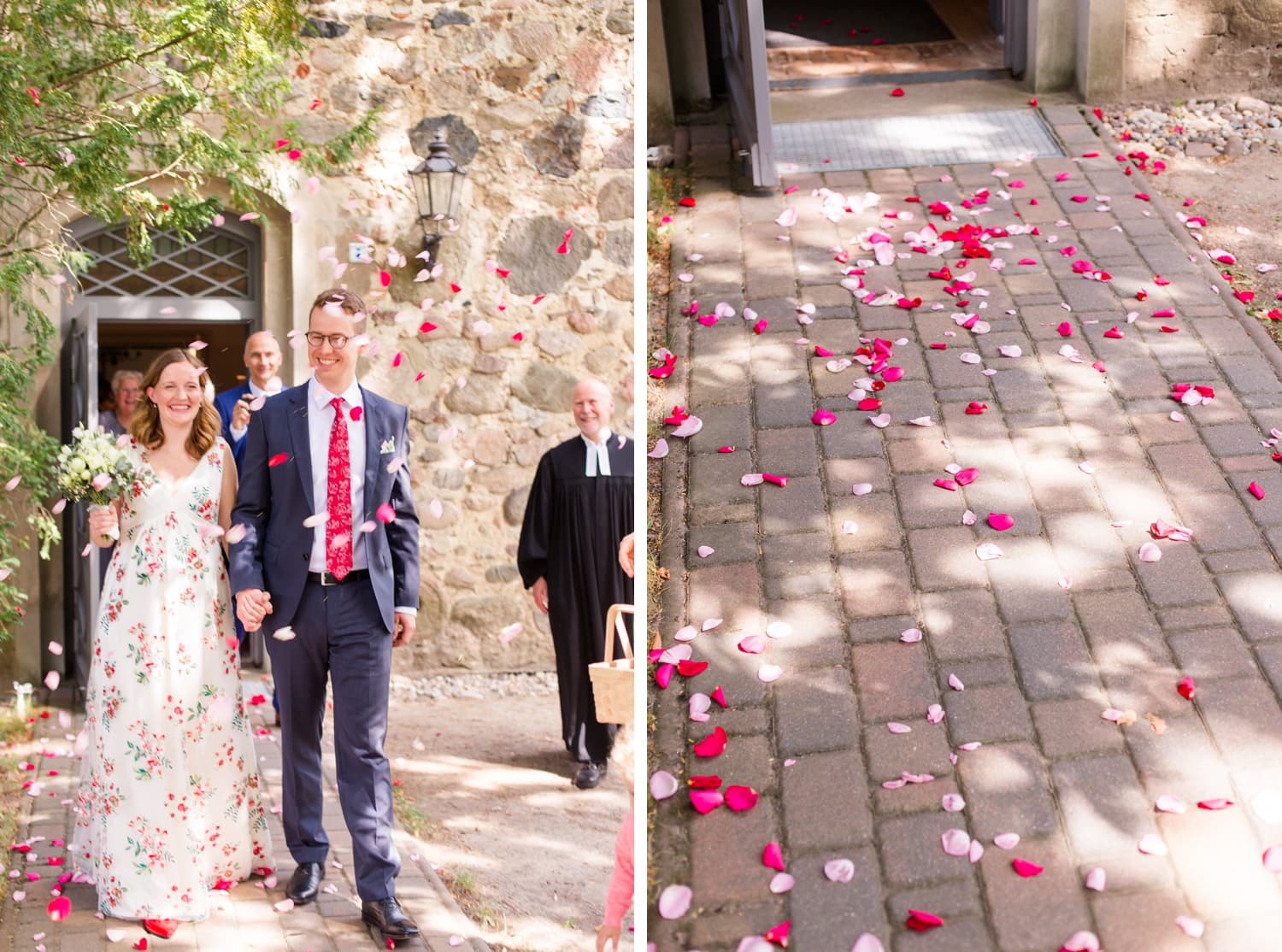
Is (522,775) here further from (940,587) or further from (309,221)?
→ (309,221)

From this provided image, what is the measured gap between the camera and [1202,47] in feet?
24.4

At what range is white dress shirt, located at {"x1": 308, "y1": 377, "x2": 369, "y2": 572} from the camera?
336cm

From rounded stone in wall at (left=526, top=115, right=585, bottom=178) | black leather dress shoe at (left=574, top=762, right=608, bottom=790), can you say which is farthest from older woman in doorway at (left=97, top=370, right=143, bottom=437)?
black leather dress shoe at (left=574, top=762, right=608, bottom=790)

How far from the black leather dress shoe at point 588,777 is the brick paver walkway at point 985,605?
1.15 metres

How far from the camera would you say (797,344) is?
5023 mm

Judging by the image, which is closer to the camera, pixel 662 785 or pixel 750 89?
pixel 662 785

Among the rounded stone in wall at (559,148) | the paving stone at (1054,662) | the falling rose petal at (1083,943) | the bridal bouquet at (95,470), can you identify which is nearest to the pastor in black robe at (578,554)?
the bridal bouquet at (95,470)

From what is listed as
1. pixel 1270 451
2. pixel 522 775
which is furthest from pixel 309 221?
pixel 1270 451

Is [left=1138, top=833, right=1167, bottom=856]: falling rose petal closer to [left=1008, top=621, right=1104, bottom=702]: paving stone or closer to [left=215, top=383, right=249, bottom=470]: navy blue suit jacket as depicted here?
[left=1008, top=621, right=1104, bottom=702]: paving stone

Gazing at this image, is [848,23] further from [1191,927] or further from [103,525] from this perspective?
[1191,927]

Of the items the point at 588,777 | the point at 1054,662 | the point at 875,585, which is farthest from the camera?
the point at 588,777

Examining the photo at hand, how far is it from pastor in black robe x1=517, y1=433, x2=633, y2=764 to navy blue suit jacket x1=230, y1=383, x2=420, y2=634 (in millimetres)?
1310

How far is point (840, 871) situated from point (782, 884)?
0.13 m

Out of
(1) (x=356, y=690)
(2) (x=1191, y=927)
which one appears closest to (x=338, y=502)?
(1) (x=356, y=690)
